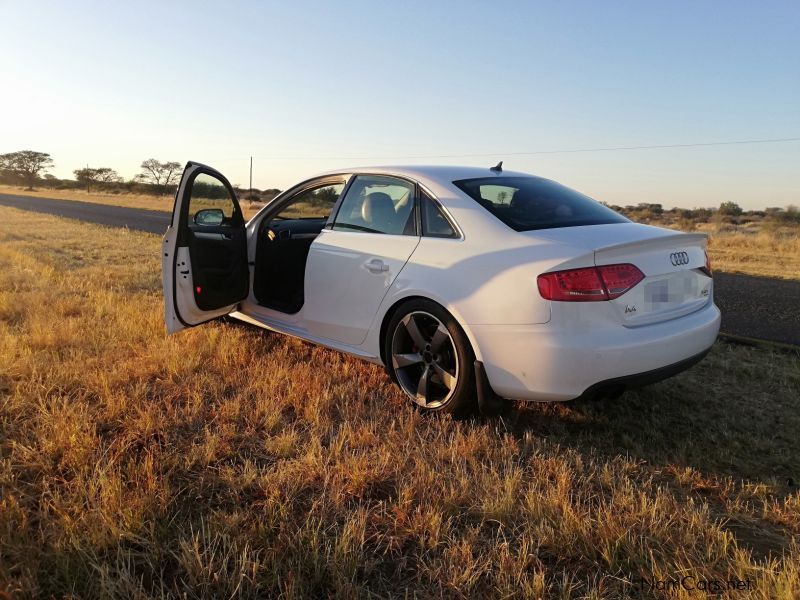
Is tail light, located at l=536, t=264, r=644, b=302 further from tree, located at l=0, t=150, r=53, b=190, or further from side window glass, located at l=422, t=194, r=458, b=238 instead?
tree, located at l=0, t=150, r=53, b=190

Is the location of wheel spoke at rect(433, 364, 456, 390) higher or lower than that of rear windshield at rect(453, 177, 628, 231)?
lower

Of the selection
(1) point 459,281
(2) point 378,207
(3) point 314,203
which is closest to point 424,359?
(1) point 459,281

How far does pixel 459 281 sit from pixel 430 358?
534 millimetres

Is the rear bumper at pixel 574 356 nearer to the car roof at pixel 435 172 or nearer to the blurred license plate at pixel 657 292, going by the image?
the blurred license plate at pixel 657 292

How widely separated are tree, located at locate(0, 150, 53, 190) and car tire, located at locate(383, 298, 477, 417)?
103 meters

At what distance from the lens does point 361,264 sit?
363cm


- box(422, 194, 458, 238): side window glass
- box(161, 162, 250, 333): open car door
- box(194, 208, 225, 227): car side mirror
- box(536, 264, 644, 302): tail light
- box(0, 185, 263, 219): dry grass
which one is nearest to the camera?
box(536, 264, 644, 302): tail light

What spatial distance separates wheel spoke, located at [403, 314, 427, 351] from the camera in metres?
3.31

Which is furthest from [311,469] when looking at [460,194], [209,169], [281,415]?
[209,169]

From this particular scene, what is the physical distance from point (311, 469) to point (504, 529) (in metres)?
0.93

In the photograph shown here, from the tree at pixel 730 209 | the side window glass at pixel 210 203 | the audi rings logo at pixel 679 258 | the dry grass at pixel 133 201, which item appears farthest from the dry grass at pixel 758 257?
the tree at pixel 730 209

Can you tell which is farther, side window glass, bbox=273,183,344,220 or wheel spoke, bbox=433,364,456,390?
side window glass, bbox=273,183,344,220

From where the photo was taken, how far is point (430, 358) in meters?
3.28

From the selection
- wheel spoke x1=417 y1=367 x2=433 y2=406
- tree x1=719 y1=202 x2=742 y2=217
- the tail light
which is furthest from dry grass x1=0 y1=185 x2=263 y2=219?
tree x1=719 y1=202 x2=742 y2=217
